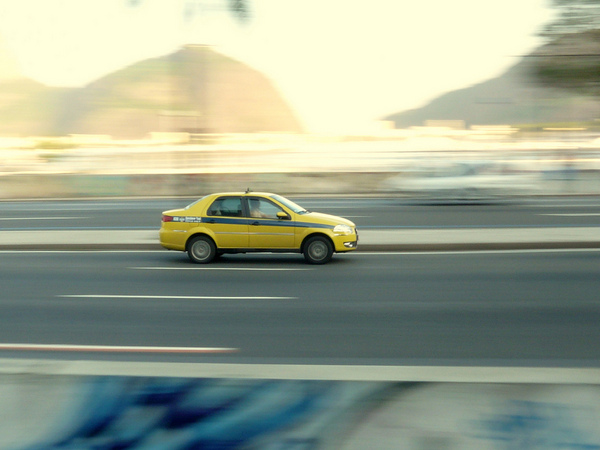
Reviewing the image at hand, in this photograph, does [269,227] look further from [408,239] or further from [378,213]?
[378,213]

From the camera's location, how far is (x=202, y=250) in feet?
44.5

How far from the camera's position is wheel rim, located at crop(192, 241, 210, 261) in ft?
44.4

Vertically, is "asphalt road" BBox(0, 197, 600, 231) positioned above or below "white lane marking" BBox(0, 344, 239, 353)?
above

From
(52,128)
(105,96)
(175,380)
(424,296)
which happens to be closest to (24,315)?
(424,296)

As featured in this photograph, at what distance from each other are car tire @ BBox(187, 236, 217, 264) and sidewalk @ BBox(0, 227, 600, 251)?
227 centimetres

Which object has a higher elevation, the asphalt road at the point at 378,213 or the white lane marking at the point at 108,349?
the asphalt road at the point at 378,213

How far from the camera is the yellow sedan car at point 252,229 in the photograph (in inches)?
520

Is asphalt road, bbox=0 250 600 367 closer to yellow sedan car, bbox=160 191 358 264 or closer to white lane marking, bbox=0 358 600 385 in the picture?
yellow sedan car, bbox=160 191 358 264

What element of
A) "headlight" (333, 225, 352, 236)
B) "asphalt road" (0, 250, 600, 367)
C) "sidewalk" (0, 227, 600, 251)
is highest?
"headlight" (333, 225, 352, 236)

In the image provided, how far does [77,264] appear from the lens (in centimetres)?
1370

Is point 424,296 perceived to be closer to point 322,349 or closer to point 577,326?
point 577,326

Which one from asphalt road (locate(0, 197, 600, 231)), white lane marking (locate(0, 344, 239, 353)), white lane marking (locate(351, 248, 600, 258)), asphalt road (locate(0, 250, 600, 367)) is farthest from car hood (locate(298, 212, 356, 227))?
white lane marking (locate(0, 344, 239, 353))

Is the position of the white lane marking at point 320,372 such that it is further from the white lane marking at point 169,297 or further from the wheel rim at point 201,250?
the wheel rim at point 201,250

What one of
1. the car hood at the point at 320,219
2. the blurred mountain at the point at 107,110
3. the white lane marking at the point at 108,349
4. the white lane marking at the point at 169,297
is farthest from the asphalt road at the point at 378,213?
the blurred mountain at the point at 107,110
